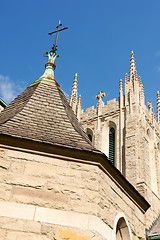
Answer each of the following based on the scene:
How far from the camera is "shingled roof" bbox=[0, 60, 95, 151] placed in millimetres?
6289

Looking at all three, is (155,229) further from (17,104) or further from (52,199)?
(52,199)

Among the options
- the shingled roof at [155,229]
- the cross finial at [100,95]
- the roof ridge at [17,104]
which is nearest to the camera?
the roof ridge at [17,104]

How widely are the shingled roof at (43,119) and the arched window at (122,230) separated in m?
1.42

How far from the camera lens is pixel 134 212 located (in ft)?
23.1

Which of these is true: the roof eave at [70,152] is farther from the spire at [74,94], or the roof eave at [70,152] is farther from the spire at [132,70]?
the spire at [74,94]

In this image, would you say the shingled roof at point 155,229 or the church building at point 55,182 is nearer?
the church building at point 55,182

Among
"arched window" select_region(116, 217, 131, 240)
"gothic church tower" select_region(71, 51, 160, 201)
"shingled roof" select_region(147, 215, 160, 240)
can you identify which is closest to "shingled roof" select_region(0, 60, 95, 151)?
"arched window" select_region(116, 217, 131, 240)

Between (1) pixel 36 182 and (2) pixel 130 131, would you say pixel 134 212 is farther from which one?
(2) pixel 130 131

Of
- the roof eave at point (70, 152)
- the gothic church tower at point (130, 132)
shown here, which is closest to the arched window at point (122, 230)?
the roof eave at point (70, 152)

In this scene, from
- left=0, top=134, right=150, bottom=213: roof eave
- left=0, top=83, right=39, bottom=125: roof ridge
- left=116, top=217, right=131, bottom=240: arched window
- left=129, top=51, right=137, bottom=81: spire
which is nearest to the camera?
left=0, top=134, right=150, bottom=213: roof eave

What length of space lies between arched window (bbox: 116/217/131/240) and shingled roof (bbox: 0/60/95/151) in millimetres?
1418

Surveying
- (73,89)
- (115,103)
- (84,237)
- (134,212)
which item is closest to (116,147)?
(115,103)

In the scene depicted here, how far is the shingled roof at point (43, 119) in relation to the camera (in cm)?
629

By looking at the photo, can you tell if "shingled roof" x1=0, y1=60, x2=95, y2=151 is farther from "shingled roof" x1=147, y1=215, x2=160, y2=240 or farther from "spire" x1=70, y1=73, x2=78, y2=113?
"spire" x1=70, y1=73, x2=78, y2=113
